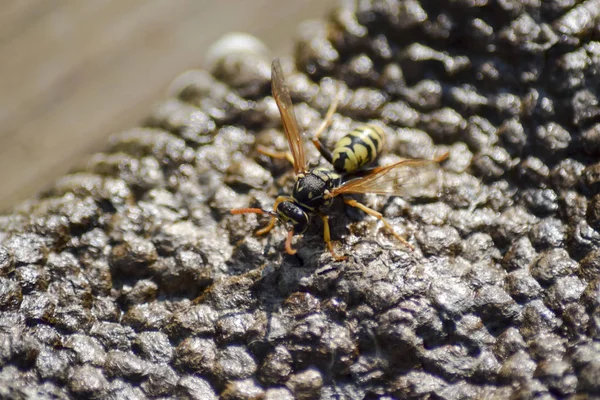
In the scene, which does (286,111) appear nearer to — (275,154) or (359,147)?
(275,154)

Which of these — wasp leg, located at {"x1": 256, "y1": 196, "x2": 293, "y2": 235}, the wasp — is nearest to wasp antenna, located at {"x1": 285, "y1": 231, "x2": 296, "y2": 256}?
the wasp

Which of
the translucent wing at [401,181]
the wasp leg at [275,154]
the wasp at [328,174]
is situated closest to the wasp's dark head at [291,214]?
the wasp at [328,174]

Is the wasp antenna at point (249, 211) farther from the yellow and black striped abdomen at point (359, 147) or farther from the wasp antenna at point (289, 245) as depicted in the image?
the yellow and black striped abdomen at point (359, 147)

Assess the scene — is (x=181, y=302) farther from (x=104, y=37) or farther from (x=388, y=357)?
(x=104, y=37)

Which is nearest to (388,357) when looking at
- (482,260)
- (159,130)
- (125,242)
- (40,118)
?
(482,260)

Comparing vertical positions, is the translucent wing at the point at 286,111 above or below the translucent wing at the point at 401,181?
above
